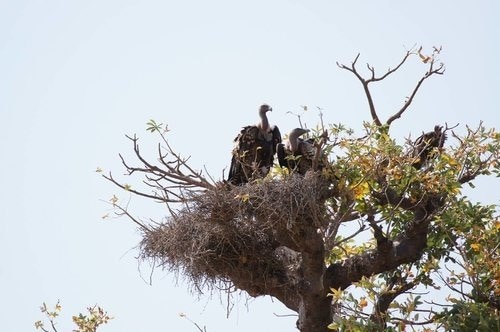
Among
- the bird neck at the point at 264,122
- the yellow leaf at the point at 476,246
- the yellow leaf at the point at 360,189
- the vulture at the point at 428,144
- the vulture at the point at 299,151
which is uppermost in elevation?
the bird neck at the point at 264,122

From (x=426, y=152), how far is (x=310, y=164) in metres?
1.18

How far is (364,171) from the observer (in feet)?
32.7

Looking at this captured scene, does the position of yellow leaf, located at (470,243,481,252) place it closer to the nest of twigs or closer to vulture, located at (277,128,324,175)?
the nest of twigs

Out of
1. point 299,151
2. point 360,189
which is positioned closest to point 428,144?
point 360,189

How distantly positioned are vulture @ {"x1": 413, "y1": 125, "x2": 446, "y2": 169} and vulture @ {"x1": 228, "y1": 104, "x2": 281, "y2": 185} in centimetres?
178

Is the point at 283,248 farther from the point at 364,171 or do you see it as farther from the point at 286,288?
the point at 364,171

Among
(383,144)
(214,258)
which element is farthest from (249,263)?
(383,144)

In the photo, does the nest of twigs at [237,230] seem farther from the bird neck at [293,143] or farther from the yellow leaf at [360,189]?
the bird neck at [293,143]

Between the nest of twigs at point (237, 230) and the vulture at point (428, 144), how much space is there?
118 cm

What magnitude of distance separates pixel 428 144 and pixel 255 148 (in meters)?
2.13

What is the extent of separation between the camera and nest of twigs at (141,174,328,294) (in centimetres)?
985

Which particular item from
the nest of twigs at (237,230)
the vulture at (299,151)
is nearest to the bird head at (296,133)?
the vulture at (299,151)

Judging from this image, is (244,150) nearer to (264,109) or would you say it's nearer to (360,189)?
(264,109)

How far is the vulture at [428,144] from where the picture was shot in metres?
10.5
